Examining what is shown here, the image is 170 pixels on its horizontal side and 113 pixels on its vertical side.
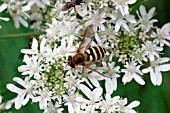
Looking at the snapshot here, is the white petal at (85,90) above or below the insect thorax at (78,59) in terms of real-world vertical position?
below

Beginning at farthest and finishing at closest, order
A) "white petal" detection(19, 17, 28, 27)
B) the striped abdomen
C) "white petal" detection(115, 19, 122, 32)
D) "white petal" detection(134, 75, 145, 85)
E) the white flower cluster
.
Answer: "white petal" detection(19, 17, 28, 27)
the white flower cluster
"white petal" detection(134, 75, 145, 85)
"white petal" detection(115, 19, 122, 32)
the striped abdomen

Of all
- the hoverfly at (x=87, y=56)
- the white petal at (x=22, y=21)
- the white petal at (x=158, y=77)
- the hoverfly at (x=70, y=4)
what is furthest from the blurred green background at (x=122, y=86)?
the hoverfly at (x=70, y=4)

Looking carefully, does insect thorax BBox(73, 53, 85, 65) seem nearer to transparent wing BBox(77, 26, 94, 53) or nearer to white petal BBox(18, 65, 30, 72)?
transparent wing BBox(77, 26, 94, 53)

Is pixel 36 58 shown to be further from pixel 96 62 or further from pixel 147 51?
pixel 147 51

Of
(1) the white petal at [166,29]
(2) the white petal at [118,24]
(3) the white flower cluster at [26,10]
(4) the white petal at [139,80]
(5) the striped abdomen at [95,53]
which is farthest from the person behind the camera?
(3) the white flower cluster at [26,10]

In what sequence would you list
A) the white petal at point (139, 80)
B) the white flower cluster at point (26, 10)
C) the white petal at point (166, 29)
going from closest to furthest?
the white petal at point (139, 80), the white petal at point (166, 29), the white flower cluster at point (26, 10)

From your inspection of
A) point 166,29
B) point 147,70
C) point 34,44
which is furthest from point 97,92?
point 166,29

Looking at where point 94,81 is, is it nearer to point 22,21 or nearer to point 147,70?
point 147,70

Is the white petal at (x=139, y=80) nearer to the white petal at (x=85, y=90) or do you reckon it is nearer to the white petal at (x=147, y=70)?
the white petal at (x=147, y=70)

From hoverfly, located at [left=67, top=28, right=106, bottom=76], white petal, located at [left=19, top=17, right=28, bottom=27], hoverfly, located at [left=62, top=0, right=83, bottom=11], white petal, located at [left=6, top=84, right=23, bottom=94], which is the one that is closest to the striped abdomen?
hoverfly, located at [left=67, top=28, right=106, bottom=76]

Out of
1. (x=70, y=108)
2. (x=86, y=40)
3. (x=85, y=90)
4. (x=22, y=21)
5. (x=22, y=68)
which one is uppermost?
(x=22, y=21)
